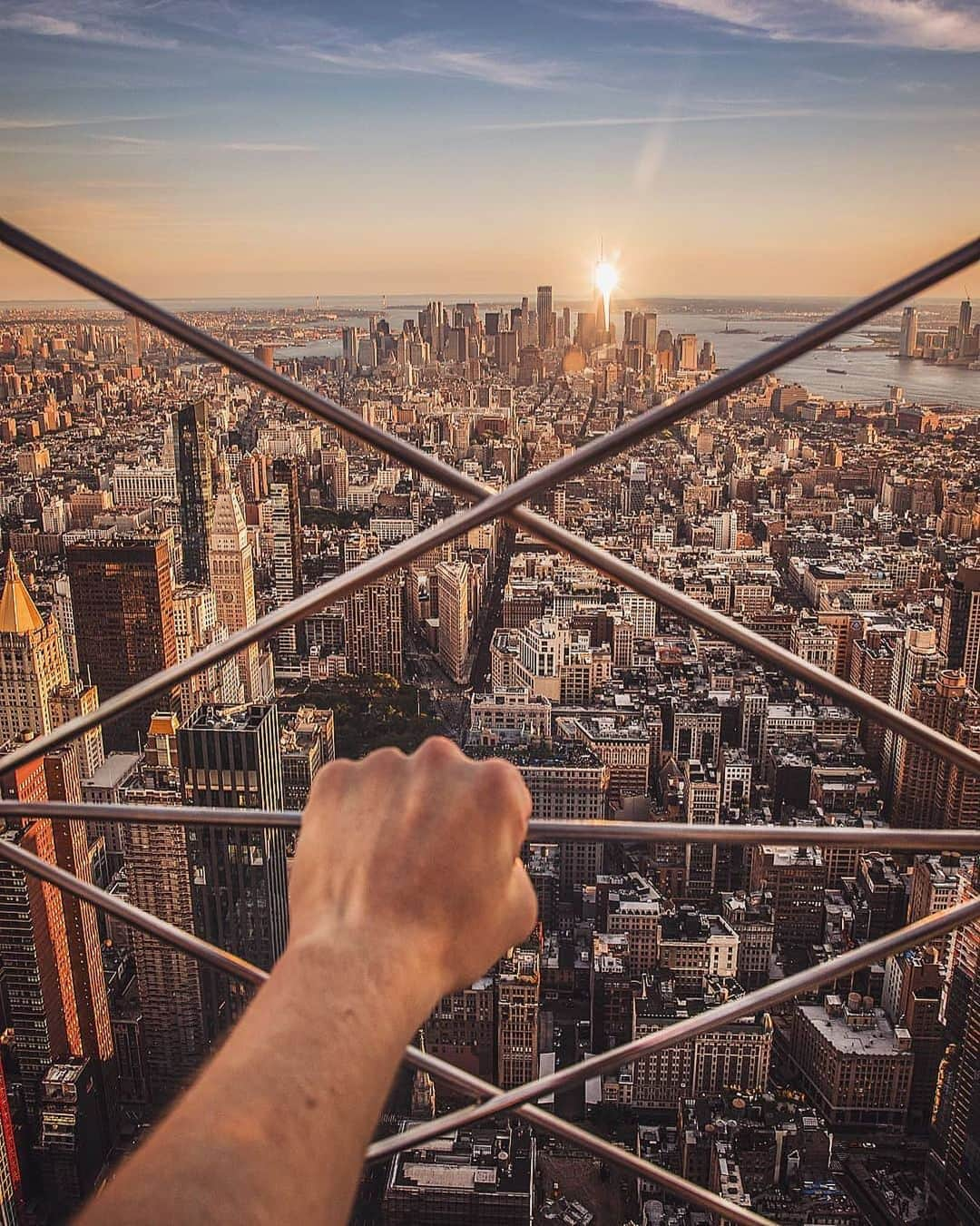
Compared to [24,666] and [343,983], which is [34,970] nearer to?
[24,666]

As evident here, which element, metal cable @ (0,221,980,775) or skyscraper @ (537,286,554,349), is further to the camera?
skyscraper @ (537,286,554,349)

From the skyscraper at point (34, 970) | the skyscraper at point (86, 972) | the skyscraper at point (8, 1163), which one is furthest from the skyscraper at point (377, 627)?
the skyscraper at point (8, 1163)

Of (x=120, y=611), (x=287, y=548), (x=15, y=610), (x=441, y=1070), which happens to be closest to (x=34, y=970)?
(x=15, y=610)

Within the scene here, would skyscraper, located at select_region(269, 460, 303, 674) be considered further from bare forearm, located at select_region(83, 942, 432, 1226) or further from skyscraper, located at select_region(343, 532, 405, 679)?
bare forearm, located at select_region(83, 942, 432, 1226)

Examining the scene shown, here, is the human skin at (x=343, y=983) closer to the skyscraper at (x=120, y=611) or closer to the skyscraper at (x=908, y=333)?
the skyscraper at (x=908, y=333)

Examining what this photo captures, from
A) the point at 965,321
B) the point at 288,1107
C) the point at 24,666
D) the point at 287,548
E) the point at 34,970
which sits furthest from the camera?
the point at 287,548

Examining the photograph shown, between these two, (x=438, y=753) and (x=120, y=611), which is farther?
(x=120, y=611)

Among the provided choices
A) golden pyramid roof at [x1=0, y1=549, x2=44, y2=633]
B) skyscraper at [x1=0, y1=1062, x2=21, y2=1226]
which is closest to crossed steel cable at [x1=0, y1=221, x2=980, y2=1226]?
skyscraper at [x1=0, y1=1062, x2=21, y2=1226]
